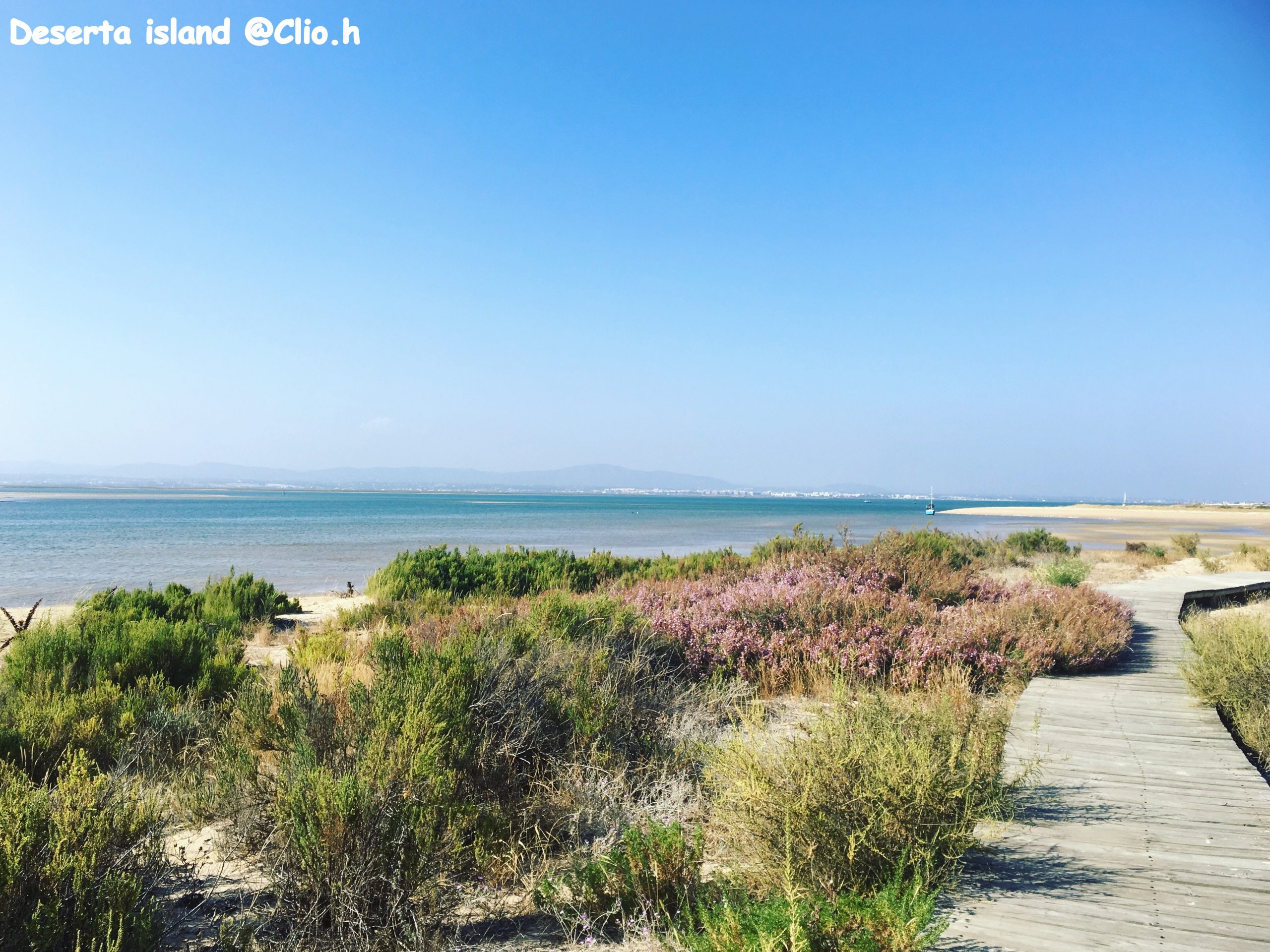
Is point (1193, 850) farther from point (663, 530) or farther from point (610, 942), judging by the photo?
point (663, 530)

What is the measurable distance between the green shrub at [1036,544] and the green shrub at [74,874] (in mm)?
23246

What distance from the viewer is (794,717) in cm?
642

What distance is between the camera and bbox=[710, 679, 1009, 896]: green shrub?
3.21 metres

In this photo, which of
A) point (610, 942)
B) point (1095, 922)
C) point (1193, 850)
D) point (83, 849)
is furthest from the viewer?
point (1193, 850)

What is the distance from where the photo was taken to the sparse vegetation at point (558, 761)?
3.05 metres

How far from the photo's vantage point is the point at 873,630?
8312mm

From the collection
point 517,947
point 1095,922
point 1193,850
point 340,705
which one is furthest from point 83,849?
point 1193,850

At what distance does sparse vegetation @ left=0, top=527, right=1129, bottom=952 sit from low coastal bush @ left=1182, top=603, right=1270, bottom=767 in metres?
1.17

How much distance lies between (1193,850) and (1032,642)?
465 cm

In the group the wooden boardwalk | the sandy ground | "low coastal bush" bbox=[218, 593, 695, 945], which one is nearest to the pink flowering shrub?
the wooden boardwalk

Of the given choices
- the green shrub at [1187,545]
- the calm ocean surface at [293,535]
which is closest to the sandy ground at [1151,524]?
the green shrub at [1187,545]

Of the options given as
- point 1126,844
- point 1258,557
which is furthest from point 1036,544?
point 1126,844

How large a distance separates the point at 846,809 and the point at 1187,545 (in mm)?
28802

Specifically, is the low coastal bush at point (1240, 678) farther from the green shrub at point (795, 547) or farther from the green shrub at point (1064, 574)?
the green shrub at point (1064, 574)
